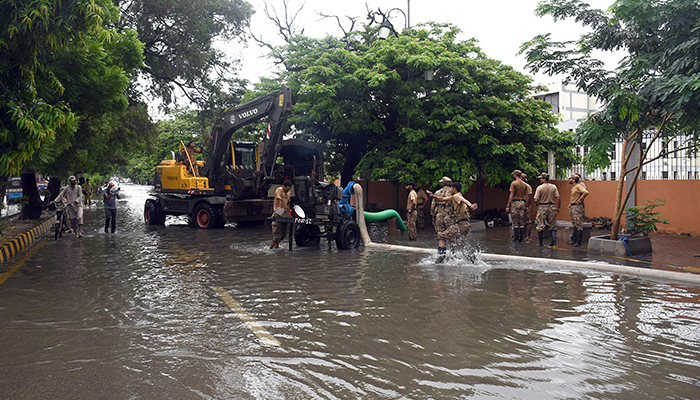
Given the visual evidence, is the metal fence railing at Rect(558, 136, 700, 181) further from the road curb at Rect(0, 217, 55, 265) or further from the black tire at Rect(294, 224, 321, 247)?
the road curb at Rect(0, 217, 55, 265)

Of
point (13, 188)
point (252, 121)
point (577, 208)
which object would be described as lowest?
point (577, 208)

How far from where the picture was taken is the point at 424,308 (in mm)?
6523

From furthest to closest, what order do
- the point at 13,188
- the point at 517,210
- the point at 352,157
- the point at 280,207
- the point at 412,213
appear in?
the point at 13,188
the point at 352,157
the point at 412,213
the point at 517,210
the point at 280,207

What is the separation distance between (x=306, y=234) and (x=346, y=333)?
7.74 m

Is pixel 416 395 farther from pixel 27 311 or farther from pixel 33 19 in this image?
pixel 33 19

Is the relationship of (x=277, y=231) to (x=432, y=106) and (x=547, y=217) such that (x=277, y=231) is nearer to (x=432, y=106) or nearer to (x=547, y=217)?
(x=547, y=217)

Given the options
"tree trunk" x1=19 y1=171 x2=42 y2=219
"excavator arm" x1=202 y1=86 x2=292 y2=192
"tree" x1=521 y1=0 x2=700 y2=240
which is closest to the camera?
"tree" x1=521 y1=0 x2=700 y2=240

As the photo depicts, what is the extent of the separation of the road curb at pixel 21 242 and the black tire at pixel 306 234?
6.14 m

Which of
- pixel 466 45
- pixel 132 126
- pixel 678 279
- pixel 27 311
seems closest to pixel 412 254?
pixel 678 279

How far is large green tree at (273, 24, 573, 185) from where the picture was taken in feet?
58.1

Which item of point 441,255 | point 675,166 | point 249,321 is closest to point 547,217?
point 441,255

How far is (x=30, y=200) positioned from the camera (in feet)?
66.4

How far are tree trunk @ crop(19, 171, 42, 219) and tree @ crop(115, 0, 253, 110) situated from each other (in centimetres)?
661

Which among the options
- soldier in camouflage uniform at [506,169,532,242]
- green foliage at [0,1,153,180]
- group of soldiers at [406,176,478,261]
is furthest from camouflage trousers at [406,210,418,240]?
green foliage at [0,1,153,180]
